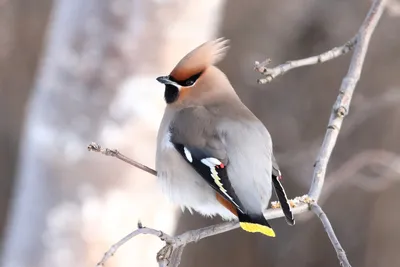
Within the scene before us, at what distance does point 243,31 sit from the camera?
2465 millimetres

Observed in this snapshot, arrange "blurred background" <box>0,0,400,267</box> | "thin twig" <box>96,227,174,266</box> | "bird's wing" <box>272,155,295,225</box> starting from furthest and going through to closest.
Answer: "blurred background" <box>0,0,400,267</box> → "bird's wing" <box>272,155,295,225</box> → "thin twig" <box>96,227,174,266</box>

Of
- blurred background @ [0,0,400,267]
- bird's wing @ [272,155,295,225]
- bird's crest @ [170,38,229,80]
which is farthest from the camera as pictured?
blurred background @ [0,0,400,267]

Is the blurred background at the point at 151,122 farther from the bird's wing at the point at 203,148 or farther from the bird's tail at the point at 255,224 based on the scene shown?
the bird's tail at the point at 255,224

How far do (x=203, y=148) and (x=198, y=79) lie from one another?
0.12 meters

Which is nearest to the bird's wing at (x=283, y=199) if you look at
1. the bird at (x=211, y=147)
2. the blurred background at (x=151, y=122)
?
the bird at (x=211, y=147)

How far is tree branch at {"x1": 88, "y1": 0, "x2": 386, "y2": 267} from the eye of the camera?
737 mm

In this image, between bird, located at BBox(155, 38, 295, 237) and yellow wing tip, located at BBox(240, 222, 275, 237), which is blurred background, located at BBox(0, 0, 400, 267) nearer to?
bird, located at BBox(155, 38, 295, 237)

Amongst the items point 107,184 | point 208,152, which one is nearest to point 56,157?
point 107,184

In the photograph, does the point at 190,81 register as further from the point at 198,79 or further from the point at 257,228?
the point at 257,228

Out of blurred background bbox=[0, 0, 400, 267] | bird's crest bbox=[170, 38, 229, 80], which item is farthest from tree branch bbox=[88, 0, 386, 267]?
blurred background bbox=[0, 0, 400, 267]

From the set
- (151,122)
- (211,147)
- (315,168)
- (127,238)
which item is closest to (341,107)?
(315,168)

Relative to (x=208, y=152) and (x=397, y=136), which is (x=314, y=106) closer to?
(x=397, y=136)

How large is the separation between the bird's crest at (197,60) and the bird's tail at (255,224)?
230mm

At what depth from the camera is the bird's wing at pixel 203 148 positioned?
0.86m
